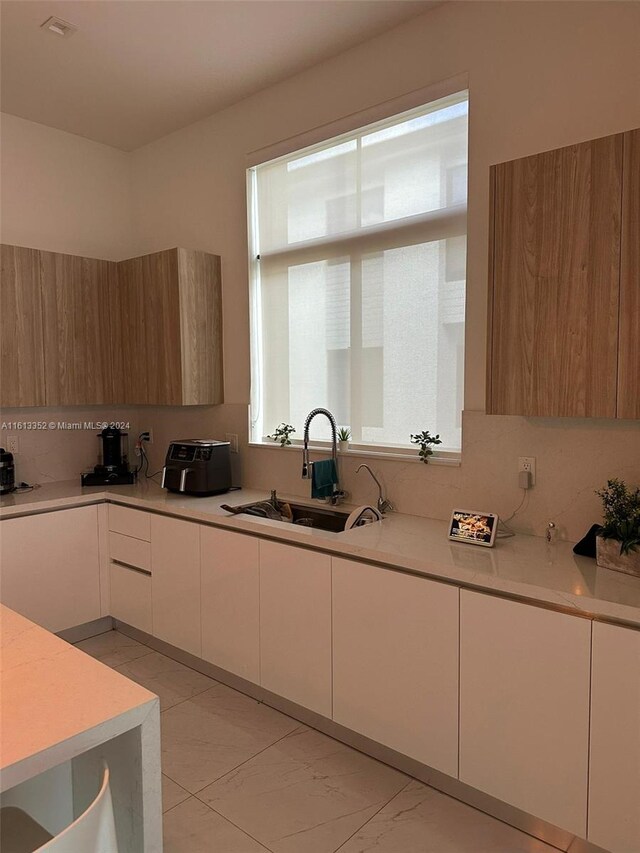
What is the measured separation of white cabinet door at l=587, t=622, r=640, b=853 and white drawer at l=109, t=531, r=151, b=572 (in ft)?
7.53

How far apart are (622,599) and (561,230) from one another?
1.16 metres

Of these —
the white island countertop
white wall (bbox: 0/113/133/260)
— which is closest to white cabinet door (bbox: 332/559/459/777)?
the white island countertop

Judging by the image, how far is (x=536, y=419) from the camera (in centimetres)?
244

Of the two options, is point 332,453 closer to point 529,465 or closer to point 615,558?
point 529,465

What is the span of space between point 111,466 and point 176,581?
107cm

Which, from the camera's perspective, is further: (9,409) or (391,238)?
(9,409)

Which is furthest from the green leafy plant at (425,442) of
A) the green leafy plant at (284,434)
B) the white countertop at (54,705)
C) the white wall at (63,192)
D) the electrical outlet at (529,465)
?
the white wall at (63,192)

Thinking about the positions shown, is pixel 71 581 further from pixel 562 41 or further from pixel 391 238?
pixel 562 41

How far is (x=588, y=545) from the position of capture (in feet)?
7.02

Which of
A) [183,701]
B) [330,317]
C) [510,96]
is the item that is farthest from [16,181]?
[183,701]

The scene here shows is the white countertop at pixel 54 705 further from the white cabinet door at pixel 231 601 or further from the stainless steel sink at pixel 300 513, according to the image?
the stainless steel sink at pixel 300 513

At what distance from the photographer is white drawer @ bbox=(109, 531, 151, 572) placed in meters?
3.33

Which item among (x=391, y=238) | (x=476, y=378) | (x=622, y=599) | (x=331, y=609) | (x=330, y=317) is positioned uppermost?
(x=391, y=238)

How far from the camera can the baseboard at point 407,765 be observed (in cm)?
195
